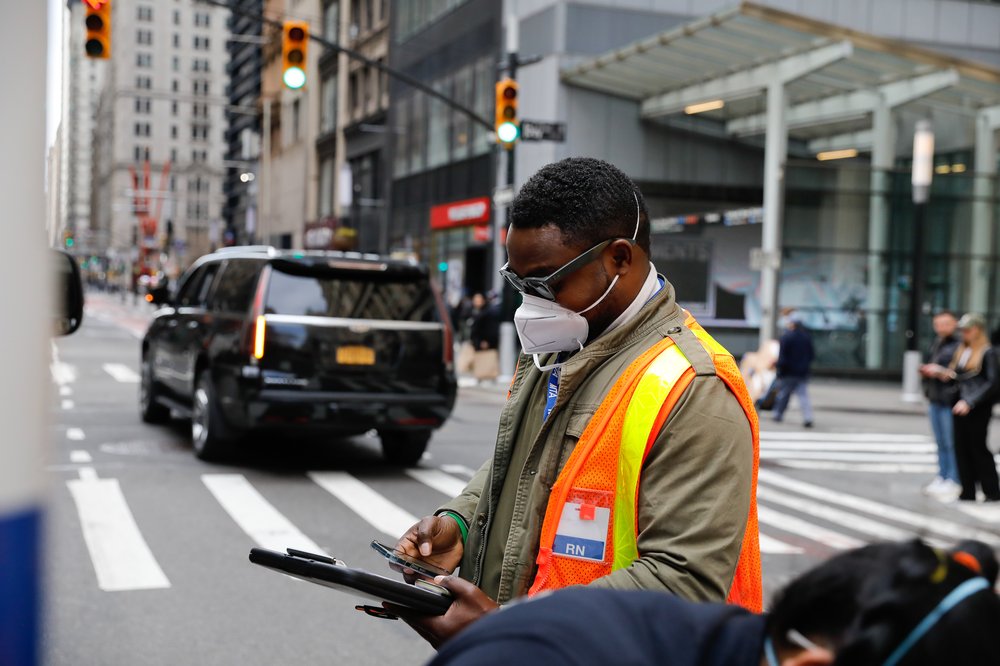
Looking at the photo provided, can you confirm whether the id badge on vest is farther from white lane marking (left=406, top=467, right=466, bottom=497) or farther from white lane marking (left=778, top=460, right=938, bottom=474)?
white lane marking (left=778, top=460, right=938, bottom=474)

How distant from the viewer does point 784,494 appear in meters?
11.2

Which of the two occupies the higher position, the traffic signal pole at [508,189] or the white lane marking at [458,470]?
the traffic signal pole at [508,189]

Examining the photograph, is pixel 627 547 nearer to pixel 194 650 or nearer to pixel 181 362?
pixel 194 650

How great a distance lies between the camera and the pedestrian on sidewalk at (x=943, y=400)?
11.2 metres

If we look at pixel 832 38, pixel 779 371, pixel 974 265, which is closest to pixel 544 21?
pixel 832 38

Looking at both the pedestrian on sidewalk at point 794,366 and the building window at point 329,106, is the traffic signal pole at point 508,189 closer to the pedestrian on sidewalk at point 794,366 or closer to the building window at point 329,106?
the pedestrian on sidewalk at point 794,366

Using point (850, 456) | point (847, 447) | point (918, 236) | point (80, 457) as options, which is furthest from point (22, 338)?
point (918, 236)

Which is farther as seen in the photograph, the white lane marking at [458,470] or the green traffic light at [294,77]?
the green traffic light at [294,77]

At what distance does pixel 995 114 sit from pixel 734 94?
245 inches

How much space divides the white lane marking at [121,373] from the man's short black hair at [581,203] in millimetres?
18353

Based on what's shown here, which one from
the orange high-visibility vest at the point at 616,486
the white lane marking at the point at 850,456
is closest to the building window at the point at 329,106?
the white lane marking at the point at 850,456

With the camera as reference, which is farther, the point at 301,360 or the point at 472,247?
the point at 472,247

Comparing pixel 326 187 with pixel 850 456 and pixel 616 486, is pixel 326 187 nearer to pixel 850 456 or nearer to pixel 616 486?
pixel 850 456

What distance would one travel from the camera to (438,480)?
10.7 meters
